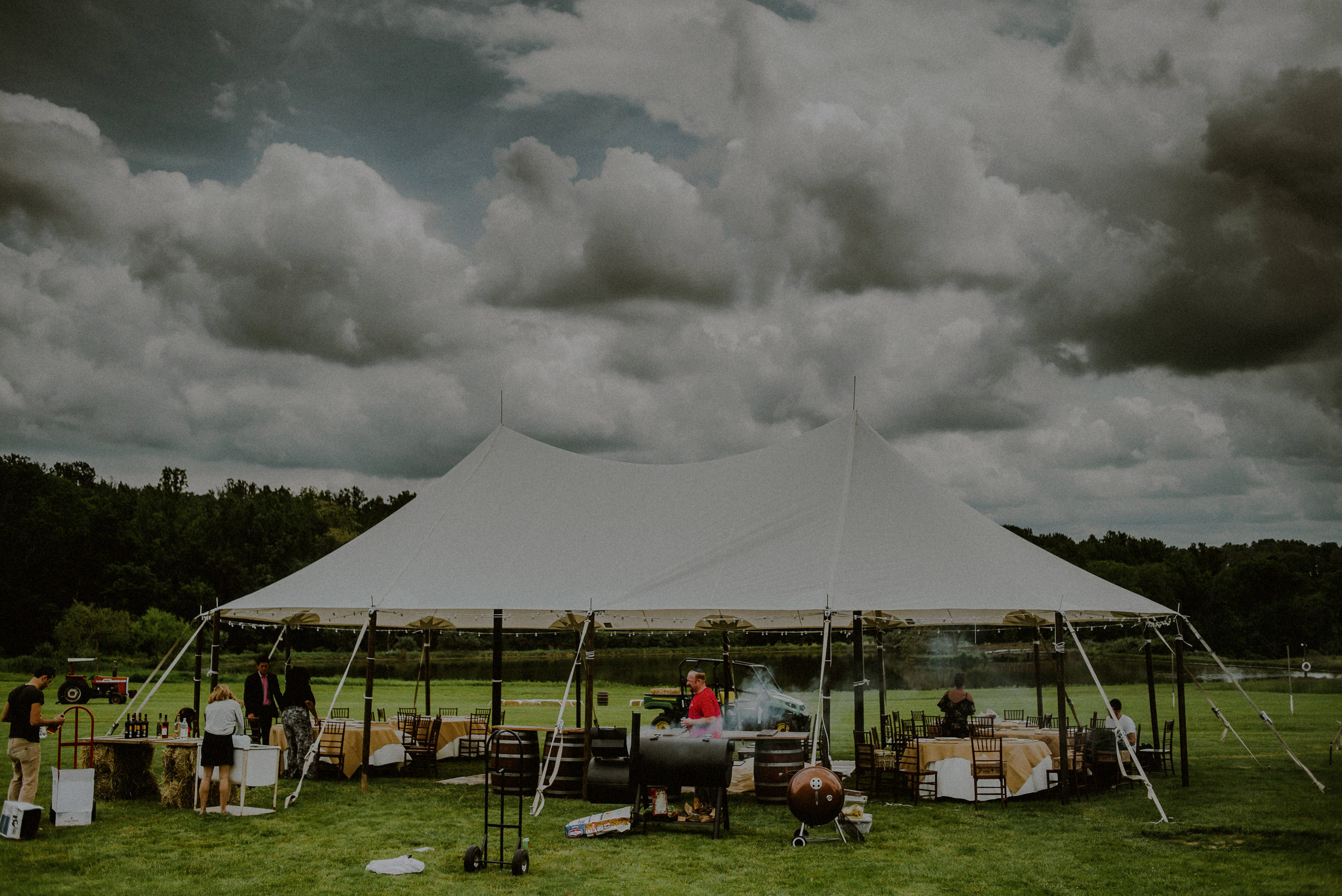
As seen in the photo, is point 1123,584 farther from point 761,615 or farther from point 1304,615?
point 761,615

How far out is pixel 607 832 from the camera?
33.8ft

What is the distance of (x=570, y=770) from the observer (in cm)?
1280

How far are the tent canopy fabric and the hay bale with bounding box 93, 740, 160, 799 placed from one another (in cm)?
215

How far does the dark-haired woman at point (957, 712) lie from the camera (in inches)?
557

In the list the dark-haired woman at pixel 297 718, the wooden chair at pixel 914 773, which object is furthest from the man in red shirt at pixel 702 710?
the dark-haired woman at pixel 297 718

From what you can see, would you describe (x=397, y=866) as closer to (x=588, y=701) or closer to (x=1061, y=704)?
(x=588, y=701)

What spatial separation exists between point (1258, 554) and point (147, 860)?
82632 millimetres

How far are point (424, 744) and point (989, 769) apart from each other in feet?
27.8

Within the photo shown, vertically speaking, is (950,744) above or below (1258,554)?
below

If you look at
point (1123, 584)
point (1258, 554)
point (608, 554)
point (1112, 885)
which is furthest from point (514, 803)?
point (1258, 554)

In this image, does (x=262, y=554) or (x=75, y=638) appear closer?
(x=75, y=638)

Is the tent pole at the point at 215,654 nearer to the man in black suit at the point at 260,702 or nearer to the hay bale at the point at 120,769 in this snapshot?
the man in black suit at the point at 260,702

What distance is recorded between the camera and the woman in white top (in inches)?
445

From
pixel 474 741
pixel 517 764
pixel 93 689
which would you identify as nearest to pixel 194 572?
pixel 93 689
